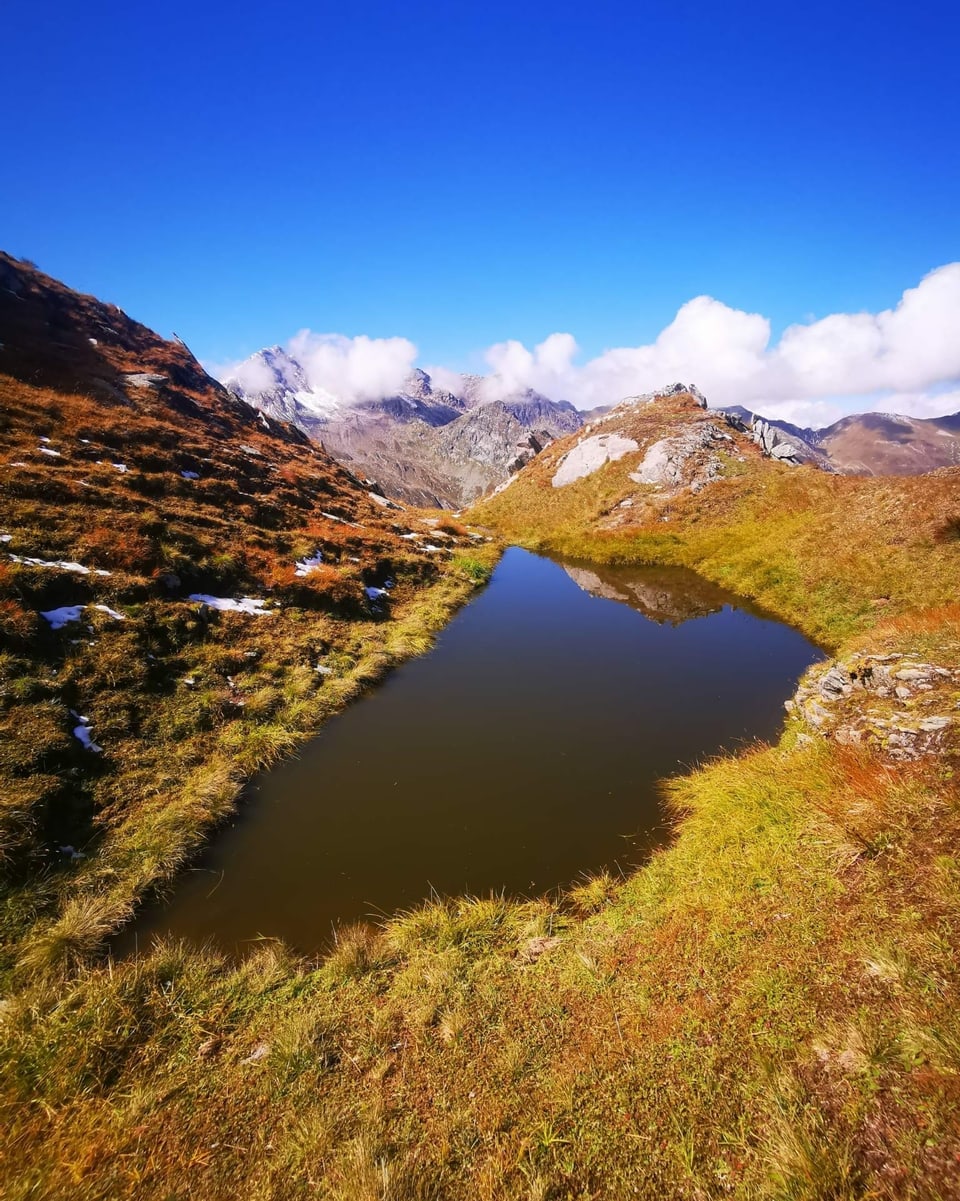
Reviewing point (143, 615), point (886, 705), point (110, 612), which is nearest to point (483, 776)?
point (886, 705)

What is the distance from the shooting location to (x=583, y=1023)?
20.2ft

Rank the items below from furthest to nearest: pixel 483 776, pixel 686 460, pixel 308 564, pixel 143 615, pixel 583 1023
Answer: pixel 686 460 < pixel 308 564 < pixel 143 615 < pixel 483 776 < pixel 583 1023

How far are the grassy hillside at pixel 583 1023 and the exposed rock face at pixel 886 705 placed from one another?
7 cm

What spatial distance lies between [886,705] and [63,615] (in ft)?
74.0

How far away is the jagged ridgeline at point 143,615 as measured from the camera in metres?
9.54

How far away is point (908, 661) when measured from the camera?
1135cm

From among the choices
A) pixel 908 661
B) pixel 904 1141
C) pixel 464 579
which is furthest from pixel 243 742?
pixel 464 579

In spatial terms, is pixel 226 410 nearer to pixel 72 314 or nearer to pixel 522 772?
pixel 72 314

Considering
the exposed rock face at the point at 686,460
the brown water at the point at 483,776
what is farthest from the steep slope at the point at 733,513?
the brown water at the point at 483,776

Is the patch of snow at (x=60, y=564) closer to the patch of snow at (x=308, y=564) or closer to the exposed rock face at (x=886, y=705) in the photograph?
the patch of snow at (x=308, y=564)

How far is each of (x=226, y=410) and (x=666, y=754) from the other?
165 feet

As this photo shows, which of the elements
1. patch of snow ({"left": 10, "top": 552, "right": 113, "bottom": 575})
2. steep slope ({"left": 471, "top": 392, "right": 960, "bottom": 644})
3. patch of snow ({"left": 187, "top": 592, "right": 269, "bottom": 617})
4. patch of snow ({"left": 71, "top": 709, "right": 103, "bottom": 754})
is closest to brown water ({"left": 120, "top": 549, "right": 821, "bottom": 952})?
patch of snow ({"left": 71, "top": 709, "right": 103, "bottom": 754})

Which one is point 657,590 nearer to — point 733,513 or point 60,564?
point 733,513

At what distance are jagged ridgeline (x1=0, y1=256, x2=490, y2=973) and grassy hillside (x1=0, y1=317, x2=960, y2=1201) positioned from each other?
26cm
